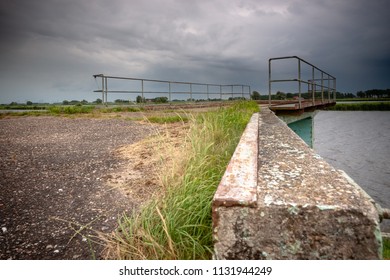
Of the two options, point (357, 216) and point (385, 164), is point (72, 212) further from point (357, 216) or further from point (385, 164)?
point (385, 164)

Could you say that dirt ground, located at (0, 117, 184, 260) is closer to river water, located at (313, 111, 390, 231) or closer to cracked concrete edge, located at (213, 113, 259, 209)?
cracked concrete edge, located at (213, 113, 259, 209)

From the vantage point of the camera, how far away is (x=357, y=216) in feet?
2.96

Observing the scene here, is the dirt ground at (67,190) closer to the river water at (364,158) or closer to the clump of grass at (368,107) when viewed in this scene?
the river water at (364,158)

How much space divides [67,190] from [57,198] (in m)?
0.20

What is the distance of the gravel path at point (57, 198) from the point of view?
174 centimetres

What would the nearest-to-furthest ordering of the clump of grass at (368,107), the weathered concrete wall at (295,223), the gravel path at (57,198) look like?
the weathered concrete wall at (295,223)
the gravel path at (57,198)
the clump of grass at (368,107)

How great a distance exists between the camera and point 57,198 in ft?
8.16

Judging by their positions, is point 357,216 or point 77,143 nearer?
point 357,216

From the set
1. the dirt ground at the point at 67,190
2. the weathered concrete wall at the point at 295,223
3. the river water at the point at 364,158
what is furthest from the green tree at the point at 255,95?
the weathered concrete wall at the point at 295,223

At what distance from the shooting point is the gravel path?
1735 millimetres

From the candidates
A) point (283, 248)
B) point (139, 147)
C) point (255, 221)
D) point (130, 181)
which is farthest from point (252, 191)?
point (139, 147)

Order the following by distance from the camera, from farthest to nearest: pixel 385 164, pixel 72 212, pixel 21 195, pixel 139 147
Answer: pixel 385 164
pixel 139 147
pixel 21 195
pixel 72 212

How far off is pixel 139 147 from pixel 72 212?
89.4 inches

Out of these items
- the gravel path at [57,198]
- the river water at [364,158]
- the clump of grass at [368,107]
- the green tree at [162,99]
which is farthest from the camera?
the clump of grass at [368,107]
